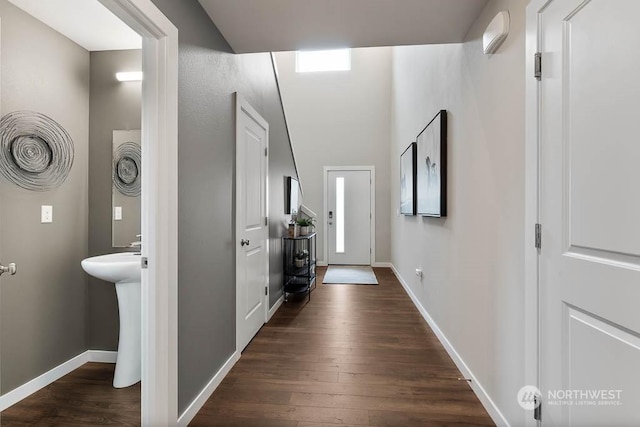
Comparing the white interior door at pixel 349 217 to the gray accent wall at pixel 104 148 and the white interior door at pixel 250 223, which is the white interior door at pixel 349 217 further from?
the gray accent wall at pixel 104 148

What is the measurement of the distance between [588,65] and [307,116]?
5.77m

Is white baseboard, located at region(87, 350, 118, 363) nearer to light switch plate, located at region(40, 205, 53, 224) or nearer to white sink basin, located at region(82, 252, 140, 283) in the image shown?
white sink basin, located at region(82, 252, 140, 283)

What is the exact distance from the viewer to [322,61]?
649cm

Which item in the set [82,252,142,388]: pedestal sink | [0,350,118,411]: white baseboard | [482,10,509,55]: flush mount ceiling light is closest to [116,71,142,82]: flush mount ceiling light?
[82,252,142,388]: pedestal sink

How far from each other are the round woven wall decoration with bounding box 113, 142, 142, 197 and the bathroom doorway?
25 mm

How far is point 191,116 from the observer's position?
169cm

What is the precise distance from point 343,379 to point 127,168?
6.82ft

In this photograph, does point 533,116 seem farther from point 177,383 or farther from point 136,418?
point 136,418

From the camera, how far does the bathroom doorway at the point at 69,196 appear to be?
1.40 meters

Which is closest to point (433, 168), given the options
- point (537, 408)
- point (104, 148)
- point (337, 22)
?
point (337, 22)

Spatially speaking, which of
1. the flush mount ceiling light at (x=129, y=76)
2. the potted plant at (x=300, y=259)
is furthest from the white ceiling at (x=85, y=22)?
the potted plant at (x=300, y=259)

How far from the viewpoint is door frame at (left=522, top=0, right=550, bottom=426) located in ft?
4.03

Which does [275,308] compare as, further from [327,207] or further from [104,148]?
[327,207]

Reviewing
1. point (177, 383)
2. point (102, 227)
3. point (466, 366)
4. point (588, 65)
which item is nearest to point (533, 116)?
point (588, 65)
